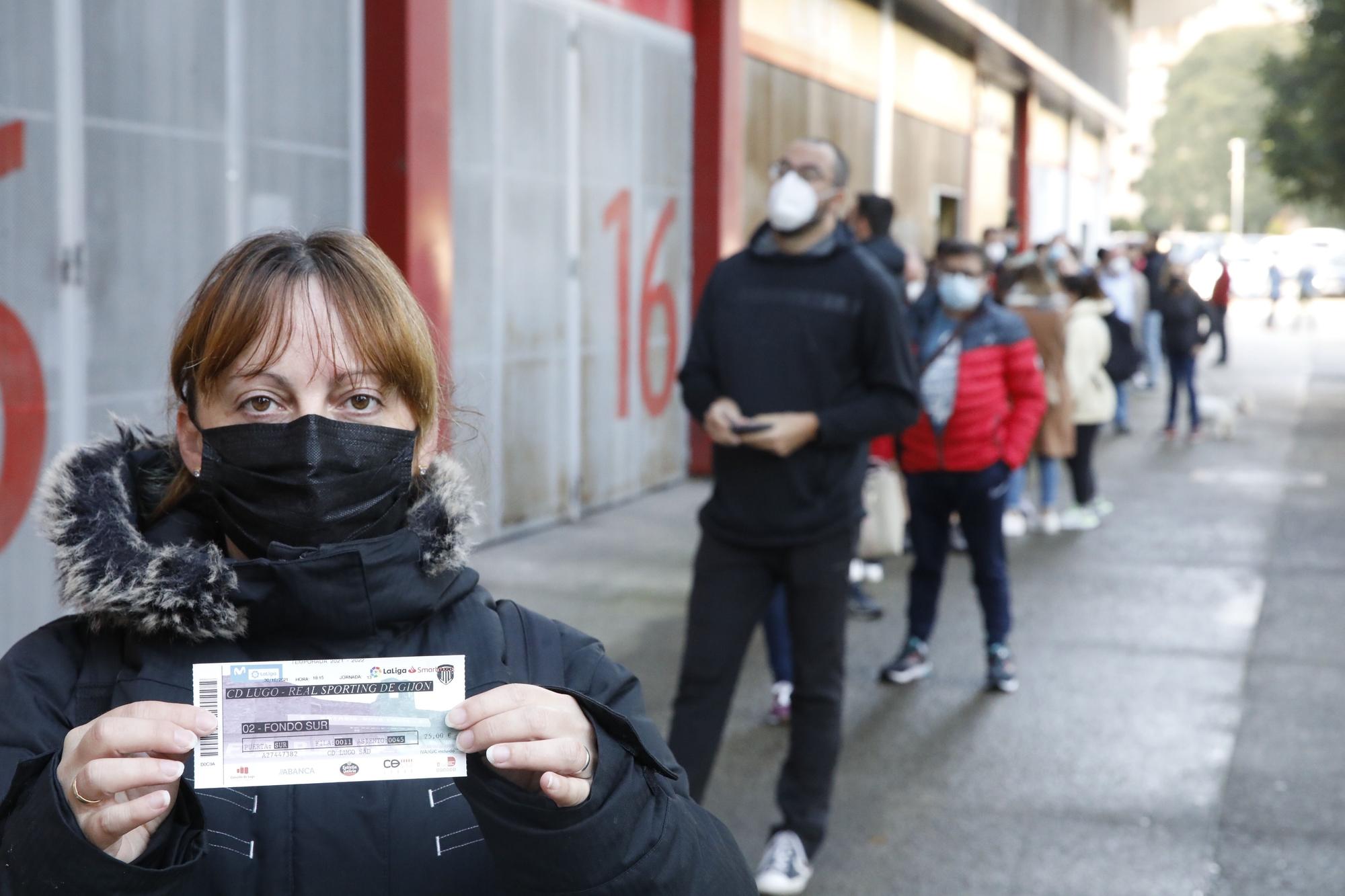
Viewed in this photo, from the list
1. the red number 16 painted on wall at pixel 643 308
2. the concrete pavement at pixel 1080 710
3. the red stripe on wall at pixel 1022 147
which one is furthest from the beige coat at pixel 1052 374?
the red stripe on wall at pixel 1022 147

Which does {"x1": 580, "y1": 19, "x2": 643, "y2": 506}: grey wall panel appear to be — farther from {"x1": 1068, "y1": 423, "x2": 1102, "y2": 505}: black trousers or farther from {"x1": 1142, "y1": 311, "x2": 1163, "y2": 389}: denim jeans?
{"x1": 1142, "y1": 311, "x2": 1163, "y2": 389}: denim jeans

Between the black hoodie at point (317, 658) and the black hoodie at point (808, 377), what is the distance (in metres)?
2.85

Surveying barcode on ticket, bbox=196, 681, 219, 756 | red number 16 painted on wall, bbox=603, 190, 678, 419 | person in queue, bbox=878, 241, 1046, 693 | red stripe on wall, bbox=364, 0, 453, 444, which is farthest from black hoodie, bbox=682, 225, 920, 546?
red number 16 painted on wall, bbox=603, 190, 678, 419

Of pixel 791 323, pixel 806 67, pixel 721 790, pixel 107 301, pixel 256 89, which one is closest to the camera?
pixel 791 323

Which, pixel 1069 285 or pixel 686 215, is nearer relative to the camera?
pixel 1069 285

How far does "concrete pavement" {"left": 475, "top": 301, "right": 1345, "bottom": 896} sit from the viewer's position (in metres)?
5.00

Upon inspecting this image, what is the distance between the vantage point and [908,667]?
7023 millimetres

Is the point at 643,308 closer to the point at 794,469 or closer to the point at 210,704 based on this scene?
the point at 794,469

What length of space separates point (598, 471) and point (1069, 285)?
369 cm

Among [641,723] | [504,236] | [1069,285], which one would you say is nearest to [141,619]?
[641,723]

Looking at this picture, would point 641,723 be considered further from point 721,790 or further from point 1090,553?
point 1090,553

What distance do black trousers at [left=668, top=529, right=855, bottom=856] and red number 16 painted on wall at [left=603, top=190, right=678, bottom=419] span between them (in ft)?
22.5

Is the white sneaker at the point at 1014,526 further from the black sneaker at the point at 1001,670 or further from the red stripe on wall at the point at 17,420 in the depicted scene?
the red stripe on wall at the point at 17,420

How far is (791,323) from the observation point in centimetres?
473
